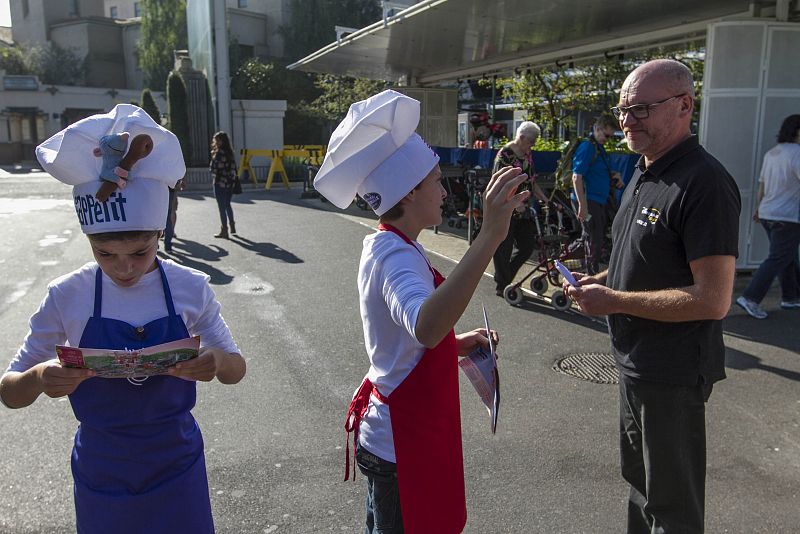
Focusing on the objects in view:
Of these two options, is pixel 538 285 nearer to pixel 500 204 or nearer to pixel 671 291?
pixel 671 291

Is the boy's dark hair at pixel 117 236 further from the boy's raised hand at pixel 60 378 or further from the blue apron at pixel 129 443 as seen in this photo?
→ the boy's raised hand at pixel 60 378

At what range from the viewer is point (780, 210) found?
703cm

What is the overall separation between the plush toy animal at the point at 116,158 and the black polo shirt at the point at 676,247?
6.07 ft

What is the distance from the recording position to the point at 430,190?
211 cm

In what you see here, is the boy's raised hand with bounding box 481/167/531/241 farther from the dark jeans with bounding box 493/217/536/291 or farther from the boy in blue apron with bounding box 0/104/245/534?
the dark jeans with bounding box 493/217/536/291

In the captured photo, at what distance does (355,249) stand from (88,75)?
54912 millimetres

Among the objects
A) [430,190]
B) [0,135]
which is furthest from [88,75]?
[430,190]

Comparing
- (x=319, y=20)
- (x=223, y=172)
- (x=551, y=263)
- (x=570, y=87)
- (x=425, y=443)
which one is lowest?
(x=551, y=263)

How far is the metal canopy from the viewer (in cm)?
1012

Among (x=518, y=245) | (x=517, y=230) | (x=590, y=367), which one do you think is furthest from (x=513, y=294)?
(x=590, y=367)

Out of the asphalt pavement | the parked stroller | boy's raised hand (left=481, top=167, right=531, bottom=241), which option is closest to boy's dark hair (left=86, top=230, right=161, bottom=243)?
boy's raised hand (left=481, top=167, right=531, bottom=241)

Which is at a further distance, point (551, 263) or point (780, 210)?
point (551, 263)

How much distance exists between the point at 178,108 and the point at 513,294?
21599 mm

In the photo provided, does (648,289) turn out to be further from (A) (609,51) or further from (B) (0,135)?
(B) (0,135)
